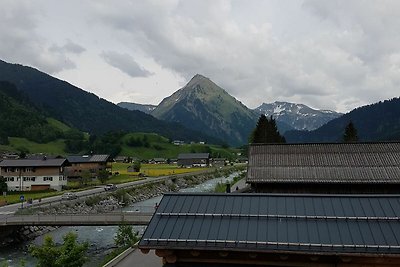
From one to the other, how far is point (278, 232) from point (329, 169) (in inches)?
624

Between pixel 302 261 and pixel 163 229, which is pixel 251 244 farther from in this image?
pixel 163 229

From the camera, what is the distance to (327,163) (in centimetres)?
2406

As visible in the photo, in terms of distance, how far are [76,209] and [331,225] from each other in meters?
45.5

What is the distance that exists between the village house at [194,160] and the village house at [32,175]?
275 feet

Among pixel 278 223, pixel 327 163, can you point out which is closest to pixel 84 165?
pixel 327 163

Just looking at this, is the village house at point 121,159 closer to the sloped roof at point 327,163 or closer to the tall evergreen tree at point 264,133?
the tall evergreen tree at point 264,133

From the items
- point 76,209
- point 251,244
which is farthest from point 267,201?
point 76,209

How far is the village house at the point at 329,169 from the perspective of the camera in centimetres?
2259

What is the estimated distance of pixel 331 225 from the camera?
888 cm

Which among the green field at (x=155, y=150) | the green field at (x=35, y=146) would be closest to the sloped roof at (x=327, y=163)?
the green field at (x=35, y=146)

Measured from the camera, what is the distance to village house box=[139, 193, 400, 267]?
8.49 metres

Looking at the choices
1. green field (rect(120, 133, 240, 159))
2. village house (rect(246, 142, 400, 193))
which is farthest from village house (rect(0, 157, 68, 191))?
green field (rect(120, 133, 240, 159))

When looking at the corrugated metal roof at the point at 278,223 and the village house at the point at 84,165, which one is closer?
the corrugated metal roof at the point at 278,223

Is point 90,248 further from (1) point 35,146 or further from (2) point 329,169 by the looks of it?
(1) point 35,146
